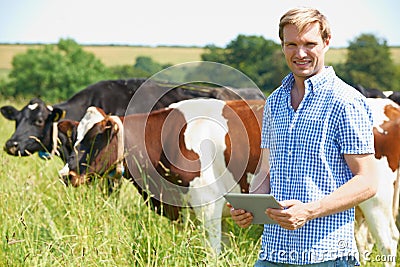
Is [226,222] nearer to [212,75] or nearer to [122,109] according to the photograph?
[212,75]

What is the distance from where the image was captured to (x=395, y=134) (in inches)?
201

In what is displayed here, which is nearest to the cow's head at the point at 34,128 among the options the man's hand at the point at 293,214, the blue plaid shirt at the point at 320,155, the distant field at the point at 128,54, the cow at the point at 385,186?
the cow at the point at 385,186

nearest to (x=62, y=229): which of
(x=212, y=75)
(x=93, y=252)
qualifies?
(x=93, y=252)

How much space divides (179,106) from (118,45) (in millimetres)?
57422

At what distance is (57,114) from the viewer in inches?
336

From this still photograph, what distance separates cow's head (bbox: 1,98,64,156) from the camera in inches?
331

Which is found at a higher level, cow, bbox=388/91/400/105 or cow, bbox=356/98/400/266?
cow, bbox=388/91/400/105

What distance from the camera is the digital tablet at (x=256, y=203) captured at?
2.37 meters

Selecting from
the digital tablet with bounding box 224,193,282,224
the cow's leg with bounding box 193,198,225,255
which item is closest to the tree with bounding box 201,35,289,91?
the cow's leg with bounding box 193,198,225,255

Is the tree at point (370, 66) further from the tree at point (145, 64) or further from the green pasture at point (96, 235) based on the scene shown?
the green pasture at point (96, 235)

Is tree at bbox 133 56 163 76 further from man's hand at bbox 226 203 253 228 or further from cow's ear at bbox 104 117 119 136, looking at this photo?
man's hand at bbox 226 203 253 228

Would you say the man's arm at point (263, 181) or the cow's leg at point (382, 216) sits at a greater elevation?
the man's arm at point (263, 181)

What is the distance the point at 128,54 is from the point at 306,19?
55.8 metres

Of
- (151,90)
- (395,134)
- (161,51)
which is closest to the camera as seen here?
(395,134)
